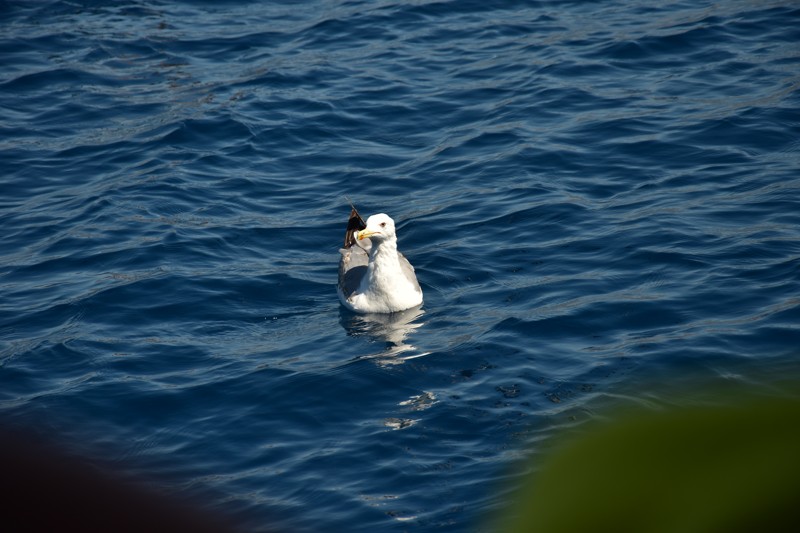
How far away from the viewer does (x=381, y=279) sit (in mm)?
11633

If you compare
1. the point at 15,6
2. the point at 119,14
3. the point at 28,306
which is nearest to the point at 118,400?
the point at 28,306

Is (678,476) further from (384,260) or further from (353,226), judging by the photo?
(353,226)

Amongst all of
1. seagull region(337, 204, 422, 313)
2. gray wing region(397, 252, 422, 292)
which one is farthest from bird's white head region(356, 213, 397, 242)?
gray wing region(397, 252, 422, 292)

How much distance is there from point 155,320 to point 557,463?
1055cm

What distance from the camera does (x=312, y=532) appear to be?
731cm

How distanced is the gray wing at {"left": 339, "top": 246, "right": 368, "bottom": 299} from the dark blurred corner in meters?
10.6

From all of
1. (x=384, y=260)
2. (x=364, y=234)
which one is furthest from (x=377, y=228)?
(x=384, y=260)

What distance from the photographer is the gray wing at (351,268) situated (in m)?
12.0

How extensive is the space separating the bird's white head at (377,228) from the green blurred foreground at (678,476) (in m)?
10.1

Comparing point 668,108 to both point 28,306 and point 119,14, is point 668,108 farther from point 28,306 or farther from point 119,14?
point 119,14

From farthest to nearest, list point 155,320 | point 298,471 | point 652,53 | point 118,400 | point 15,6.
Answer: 1. point 15,6
2. point 652,53
3. point 155,320
4. point 118,400
5. point 298,471

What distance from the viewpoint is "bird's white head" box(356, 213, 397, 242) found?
11500 mm

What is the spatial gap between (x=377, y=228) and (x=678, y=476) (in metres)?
10.3

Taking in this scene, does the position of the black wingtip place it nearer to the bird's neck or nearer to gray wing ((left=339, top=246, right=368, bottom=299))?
gray wing ((left=339, top=246, right=368, bottom=299))
